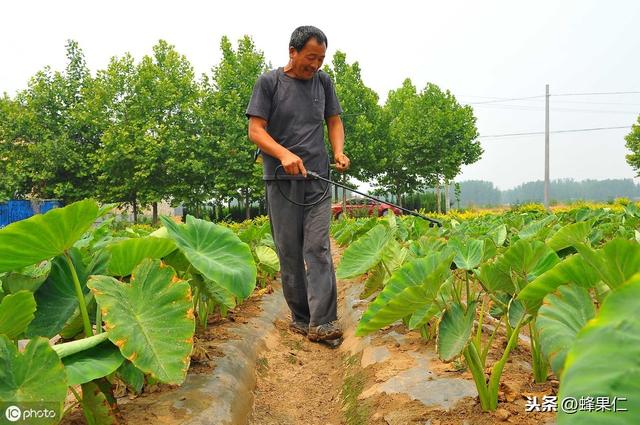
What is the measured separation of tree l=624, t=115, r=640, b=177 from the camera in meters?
23.1

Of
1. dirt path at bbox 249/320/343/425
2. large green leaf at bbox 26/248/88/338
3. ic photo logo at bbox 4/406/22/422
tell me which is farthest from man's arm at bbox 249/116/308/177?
ic photo logo at bbox 4/406/22/422

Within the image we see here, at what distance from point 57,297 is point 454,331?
1265 millimetres

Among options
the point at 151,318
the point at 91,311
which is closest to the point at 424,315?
the point at 151,318

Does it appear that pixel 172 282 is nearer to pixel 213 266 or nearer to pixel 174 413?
pixel 213 266

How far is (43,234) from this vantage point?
1404mm

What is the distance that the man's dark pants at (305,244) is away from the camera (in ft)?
9.67

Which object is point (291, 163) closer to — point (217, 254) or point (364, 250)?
point (364, 250)

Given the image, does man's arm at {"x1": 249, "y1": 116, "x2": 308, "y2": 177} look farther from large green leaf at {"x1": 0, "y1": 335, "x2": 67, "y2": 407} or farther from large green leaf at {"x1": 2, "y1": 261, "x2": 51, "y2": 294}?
large green leaf at {"x1": 0, "y1": 335, "x2": 67, "y2": 407}

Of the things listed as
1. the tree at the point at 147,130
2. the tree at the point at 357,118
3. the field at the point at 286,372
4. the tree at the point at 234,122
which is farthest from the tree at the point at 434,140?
the field at the point at 286,372

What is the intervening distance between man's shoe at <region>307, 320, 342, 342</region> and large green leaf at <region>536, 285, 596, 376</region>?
1920 millimetres

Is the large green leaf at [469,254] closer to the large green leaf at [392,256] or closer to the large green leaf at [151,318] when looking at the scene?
the large green leaf at [392,256]

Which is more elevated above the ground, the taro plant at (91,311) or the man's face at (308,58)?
the man's face at (308,58)

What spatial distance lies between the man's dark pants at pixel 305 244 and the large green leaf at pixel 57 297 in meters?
1.46

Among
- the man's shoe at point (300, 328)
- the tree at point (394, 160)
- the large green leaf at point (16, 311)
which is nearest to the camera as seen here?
the large green leaf at point (16, 311)
